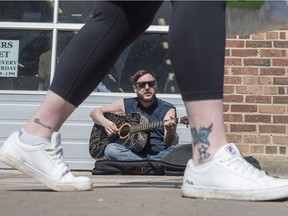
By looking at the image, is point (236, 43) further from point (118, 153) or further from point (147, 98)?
point (118, 153)

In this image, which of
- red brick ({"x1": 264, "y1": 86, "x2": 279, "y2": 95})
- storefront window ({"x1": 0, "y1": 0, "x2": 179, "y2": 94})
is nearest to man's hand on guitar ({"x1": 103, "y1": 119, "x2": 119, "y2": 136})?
storefront window ({"x1": 0, "y1": 0, "x2": 179, "y2": 94})

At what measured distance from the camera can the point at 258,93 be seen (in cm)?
612

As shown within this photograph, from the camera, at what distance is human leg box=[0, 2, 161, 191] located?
279 centimetres

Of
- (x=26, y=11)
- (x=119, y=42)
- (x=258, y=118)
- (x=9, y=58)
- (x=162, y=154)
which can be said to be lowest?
(x=162, y=154)

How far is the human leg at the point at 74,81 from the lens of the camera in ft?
9.16

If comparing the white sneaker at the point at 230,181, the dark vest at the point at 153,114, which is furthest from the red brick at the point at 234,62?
the white sneaker at the point at 230,181

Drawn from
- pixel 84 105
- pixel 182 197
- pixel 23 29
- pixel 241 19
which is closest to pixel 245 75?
pixel 84 105

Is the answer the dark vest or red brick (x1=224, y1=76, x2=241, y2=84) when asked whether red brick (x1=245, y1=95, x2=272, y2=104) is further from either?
the dark vest

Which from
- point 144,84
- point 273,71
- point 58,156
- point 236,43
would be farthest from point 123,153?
point 58,156

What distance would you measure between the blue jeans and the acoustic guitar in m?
0.07

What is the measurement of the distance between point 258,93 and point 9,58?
105 inches

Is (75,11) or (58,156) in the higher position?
(75,11)

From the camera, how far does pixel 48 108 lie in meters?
2.84

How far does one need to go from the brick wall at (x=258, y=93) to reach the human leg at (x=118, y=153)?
101cm
